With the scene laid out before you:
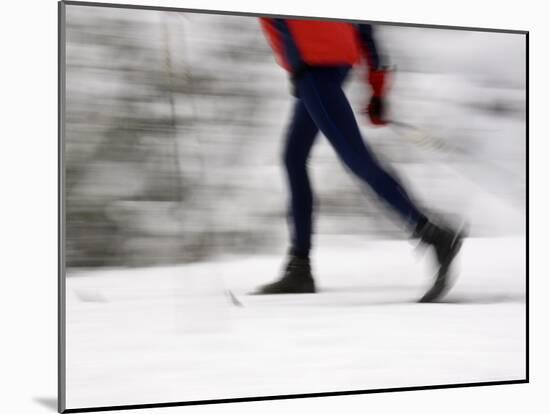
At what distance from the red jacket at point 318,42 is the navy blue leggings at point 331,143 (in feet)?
0.21

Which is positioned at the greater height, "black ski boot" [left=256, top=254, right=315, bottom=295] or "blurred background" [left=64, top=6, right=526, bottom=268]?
"blurred background" [left=64, top=6, right=526, bottom=268]

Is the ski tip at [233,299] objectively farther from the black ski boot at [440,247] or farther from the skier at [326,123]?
the black ski boot at [440,247]

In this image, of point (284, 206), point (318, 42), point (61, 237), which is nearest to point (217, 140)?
point (284, 206)

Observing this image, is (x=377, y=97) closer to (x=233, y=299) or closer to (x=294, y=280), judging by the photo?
(x=294, y=280)

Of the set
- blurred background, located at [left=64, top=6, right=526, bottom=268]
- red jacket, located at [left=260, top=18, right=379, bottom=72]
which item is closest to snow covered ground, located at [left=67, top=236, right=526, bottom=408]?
blurred background, located at [left=64, top=6, right=526, bottom=268]

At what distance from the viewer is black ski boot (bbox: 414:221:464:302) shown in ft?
17.1

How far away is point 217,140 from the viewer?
4.85 m

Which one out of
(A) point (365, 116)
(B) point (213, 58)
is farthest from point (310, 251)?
(B) point (213, 58)

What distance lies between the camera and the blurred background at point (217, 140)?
470 centimetres

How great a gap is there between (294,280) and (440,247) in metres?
0.84

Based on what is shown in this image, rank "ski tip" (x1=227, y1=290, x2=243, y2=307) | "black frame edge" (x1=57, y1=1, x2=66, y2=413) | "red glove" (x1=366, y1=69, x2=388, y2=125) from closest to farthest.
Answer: "black frame edge" (x1=57, y1=1, x2=66, y2=413) < "ski tip" (x1=227, y1=290, x2=243, y2=307) < "red glove" (x1=366, y1=69, x2=388, y2=125)

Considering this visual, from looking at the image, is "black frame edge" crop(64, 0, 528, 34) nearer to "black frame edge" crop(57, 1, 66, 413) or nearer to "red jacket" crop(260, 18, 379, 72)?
"red jacket" crop(260, 18, 379, 72)

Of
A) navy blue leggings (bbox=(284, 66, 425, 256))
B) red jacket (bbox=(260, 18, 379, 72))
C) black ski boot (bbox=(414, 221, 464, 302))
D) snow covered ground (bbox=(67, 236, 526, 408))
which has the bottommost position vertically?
snow covered ground (bbox=(67, 236, 526, 408))

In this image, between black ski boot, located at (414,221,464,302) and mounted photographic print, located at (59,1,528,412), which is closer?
mounted photographic print, located at (59,1,528,412)
